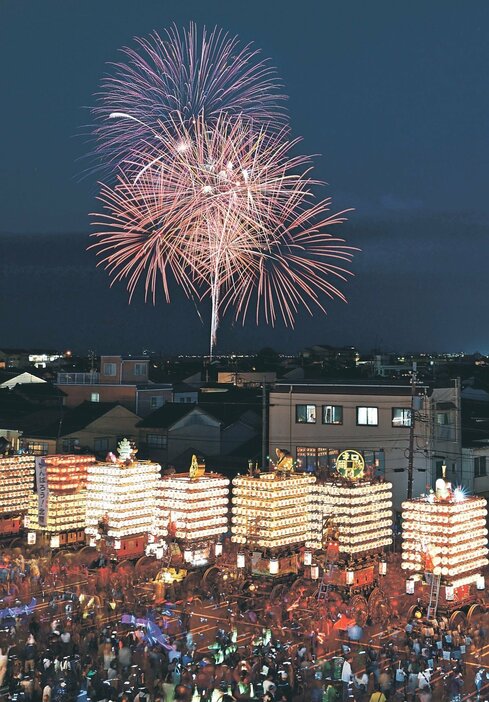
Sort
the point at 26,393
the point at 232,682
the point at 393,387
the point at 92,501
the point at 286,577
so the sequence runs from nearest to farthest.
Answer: the point at 232,682
the point at 286,577
the point at 92,501
the point at 393,387
the point at 26,393

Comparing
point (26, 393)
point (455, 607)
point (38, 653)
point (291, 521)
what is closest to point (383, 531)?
point (291, 521)

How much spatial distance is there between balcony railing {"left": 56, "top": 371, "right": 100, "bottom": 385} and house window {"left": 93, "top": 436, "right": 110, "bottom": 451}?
9.52 m

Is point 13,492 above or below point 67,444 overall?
below

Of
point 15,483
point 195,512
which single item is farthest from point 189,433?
point 195,512

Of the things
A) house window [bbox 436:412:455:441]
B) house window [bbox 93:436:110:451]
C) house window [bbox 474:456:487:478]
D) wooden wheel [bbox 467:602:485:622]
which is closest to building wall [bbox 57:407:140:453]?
house window [bbox 93:436:110:451]

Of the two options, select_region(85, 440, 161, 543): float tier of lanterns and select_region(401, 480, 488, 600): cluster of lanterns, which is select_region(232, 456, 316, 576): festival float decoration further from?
select_region(401, 480, 488, 600): cluster of lanterns

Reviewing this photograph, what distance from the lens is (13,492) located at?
35500 mm

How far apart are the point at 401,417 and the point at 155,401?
2112 centimetres

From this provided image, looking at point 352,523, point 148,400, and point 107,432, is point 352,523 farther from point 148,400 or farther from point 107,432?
point 148,400

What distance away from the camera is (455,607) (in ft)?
79.5

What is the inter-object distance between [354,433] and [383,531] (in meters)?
10.9

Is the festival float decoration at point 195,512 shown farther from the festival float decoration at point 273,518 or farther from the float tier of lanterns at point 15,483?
the float tier of lanterns at point 15,483

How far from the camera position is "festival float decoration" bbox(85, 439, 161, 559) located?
31.2 m

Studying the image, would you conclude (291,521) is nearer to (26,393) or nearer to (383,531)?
(383,531)
